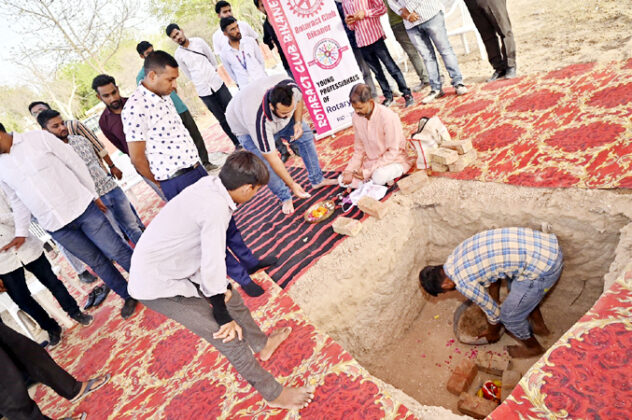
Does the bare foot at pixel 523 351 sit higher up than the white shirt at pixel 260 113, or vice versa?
the white shirt at pixel 260 113

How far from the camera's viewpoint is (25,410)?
82.7 inches

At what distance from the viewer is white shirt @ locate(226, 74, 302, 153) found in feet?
9.67

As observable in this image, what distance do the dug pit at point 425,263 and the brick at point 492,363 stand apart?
108 mm

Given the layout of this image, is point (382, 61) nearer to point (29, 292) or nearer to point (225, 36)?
point (225, 36)

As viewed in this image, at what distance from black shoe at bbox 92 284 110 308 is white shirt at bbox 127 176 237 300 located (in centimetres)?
285

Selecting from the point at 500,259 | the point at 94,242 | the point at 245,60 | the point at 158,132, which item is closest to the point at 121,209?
the point at 94,242

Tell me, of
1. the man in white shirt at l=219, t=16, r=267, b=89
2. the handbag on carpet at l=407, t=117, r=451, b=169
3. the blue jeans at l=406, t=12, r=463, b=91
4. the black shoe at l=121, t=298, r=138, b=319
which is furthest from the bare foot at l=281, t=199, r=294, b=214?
the blue jeans at l=406, t=12, r=463, b=91

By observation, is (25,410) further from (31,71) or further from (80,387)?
(31,71)

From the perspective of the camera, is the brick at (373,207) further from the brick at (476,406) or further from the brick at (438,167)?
the brick at (476,406)

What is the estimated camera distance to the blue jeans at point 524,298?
2238 millimetres

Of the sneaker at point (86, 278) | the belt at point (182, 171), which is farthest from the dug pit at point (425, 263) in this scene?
the sneaker at point (86, 278)

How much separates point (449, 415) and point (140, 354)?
8.18 feet

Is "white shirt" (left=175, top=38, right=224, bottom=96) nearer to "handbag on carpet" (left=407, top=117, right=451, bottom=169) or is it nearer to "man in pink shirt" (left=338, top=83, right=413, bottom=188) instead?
"man in pink shirt" (left=338, top=83, right=413, bottom=188)

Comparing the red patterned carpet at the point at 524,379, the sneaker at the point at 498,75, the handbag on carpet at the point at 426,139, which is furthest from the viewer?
the sneaker at the point at 498,75
